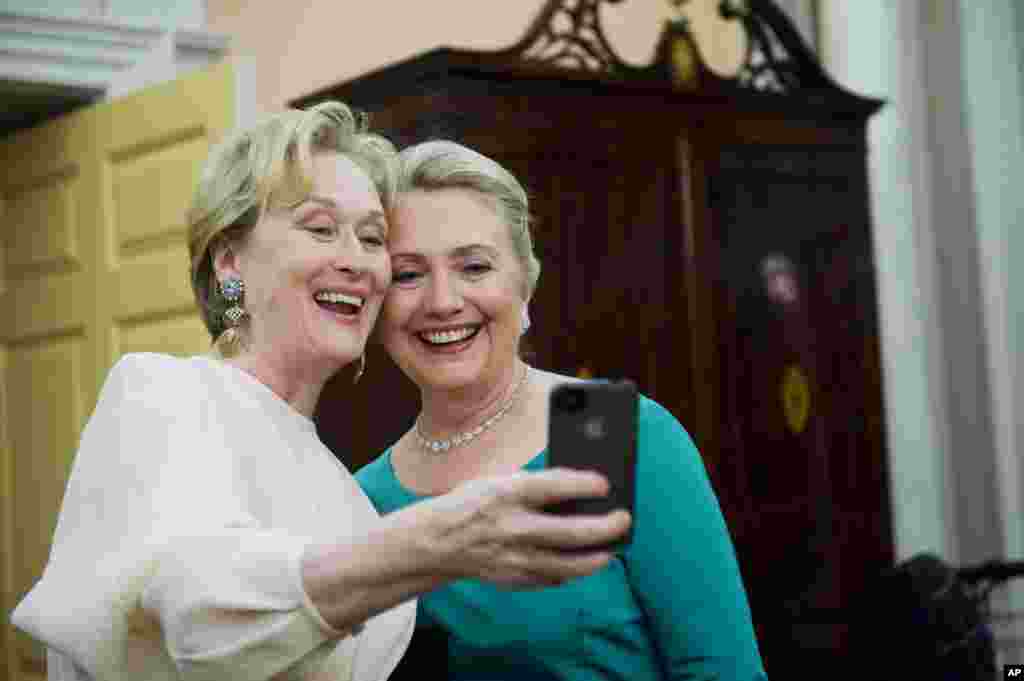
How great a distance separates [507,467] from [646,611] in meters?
0.32

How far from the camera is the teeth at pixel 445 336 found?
2.34m

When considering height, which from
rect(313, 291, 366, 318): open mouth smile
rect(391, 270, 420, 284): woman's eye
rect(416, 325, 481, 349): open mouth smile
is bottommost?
rect(416, 325, 481, 349): open mouth smile

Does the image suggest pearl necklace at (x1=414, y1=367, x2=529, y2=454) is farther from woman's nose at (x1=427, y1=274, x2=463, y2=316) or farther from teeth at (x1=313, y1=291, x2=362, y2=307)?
teeth at (x1=313, y1=291, x2=362, y2=307)

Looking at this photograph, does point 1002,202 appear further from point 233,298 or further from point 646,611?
point 233,298

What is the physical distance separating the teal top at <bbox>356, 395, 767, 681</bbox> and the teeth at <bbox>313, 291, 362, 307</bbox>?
1.47 ft

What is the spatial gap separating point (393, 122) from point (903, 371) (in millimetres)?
2558

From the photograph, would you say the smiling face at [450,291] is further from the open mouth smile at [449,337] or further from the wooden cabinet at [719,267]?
the wooden cabinet at [719,267]

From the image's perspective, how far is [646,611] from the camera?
2166 mm

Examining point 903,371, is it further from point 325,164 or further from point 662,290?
point 325,164

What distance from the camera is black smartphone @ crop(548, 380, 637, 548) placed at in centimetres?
134

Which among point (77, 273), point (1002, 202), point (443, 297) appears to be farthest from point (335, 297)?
point (1002, 202)

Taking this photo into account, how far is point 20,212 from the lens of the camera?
5.12 meters

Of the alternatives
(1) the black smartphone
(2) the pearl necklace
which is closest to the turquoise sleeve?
(2) the pearl necklace

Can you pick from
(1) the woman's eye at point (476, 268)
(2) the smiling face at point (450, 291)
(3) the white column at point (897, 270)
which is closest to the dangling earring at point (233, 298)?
(2) the smiling face at point (450, 291)
